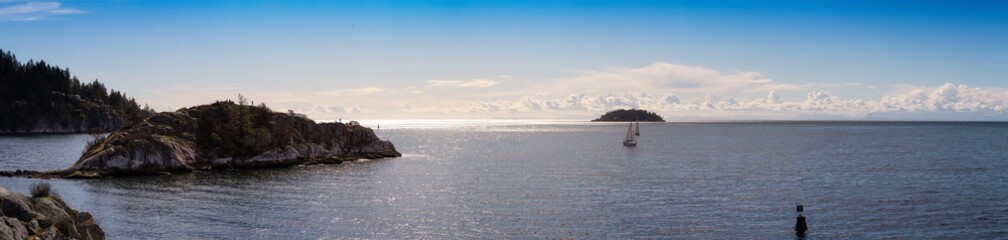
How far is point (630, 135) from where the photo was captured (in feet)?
601

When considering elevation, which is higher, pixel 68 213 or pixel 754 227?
pixel 68 213

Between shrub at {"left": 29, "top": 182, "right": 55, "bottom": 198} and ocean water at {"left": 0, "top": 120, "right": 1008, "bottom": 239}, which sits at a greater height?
shrub at {"left": 29, "top": 182, "right": 55, "bottom": 198}

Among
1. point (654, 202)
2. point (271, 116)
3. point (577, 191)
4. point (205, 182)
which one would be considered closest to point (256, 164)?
point (271, 116)

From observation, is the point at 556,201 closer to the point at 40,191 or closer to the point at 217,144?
the point at 40,191

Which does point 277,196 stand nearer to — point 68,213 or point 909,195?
point 68,213

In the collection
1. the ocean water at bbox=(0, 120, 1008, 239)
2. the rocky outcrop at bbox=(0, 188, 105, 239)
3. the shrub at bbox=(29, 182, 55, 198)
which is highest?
the shrub at bbox=(29, 182, 55, 198)

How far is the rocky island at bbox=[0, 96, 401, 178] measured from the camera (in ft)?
302

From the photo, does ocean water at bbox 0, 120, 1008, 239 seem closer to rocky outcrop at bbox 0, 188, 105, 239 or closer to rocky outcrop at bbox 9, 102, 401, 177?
rocky outcrop at bbox 9, 102, 401, 177

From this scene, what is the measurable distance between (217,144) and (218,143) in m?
0.29

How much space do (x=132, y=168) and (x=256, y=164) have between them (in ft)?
61.7

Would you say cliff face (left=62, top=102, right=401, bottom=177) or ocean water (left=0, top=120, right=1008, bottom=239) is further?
cliff face (left=62, top=102, right=401, bottom=177)

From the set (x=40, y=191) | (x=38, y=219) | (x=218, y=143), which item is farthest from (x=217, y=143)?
(x=38, y=219)

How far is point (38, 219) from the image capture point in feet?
109

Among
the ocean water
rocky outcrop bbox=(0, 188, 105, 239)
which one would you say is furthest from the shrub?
the ocean water
